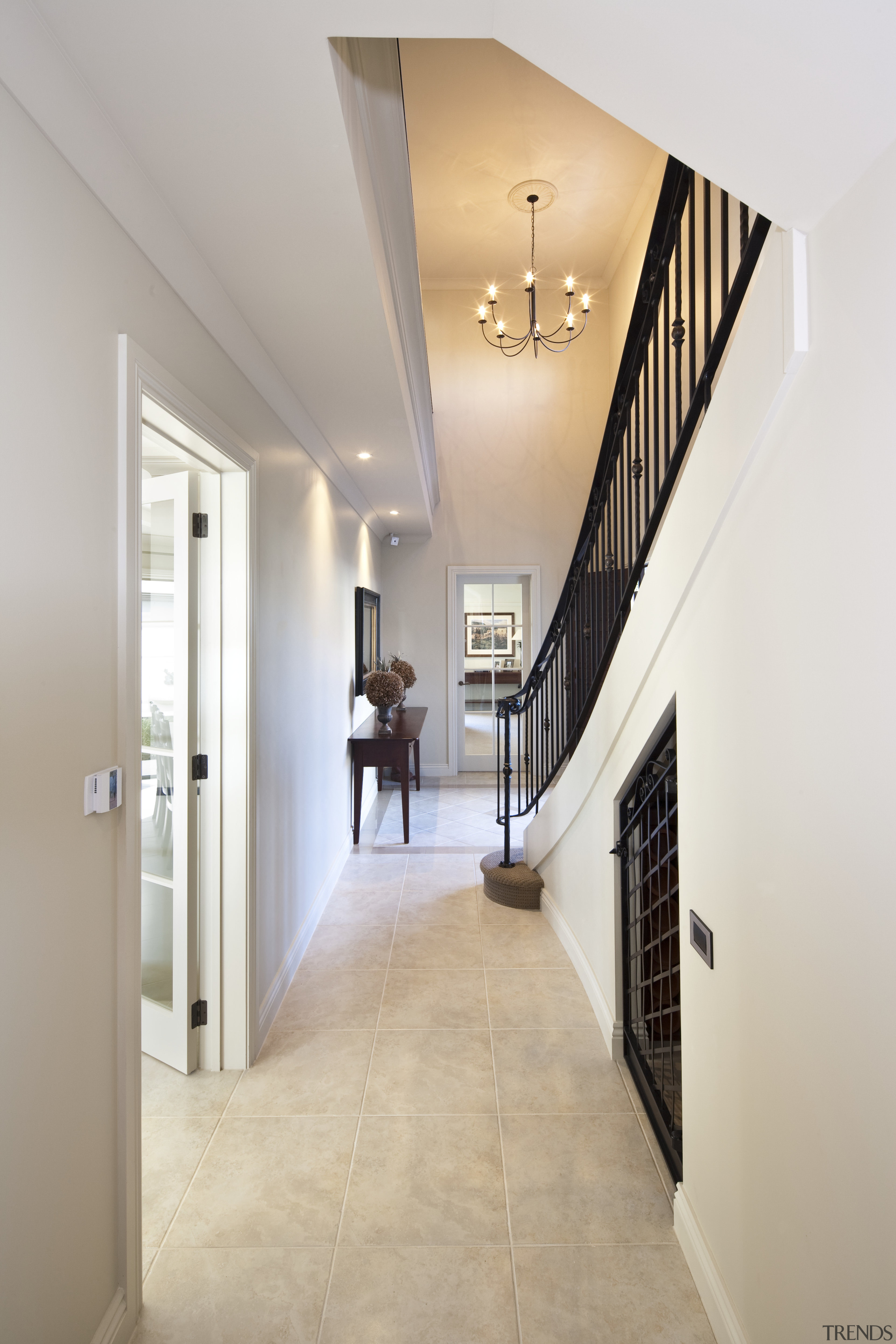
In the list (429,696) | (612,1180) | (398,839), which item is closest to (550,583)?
(429,696)

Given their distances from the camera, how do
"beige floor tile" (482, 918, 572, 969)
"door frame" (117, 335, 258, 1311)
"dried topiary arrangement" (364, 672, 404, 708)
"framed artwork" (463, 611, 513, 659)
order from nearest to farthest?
"door frame" (117, 335, 258, 1311)
"beige floor tile" (482, 918, 572, 969)
"dried topiary arrangement" (364, 672, 404, 708)
"framed artwork" (463, 611, 513, 659)

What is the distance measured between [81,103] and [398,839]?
4.59 metres

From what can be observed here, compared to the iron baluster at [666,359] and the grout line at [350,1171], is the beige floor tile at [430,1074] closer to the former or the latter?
the grout line at [350,1171]

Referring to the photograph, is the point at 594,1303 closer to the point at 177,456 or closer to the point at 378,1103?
the point at 378,1103

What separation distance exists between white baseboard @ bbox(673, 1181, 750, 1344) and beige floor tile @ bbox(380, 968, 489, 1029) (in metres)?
1.09

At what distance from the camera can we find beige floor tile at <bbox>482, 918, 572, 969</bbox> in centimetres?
325

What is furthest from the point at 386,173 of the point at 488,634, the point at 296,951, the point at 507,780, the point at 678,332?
the point at 488,634

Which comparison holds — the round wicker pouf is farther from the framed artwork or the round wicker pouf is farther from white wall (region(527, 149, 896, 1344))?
the framed artwork

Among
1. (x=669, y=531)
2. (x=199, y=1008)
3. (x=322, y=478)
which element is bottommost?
(x=199, y=1008)

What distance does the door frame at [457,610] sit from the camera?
23.6 feet

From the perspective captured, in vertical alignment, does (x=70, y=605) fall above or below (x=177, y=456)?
below

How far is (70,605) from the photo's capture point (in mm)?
1314

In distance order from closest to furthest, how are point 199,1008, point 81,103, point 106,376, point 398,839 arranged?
point 81,103
point 106,376
point 199,1008
point 398,839

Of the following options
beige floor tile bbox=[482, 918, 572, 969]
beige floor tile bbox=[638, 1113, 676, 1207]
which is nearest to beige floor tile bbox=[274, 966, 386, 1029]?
beige floor tile bbox=[482, 918, 572, 969]
